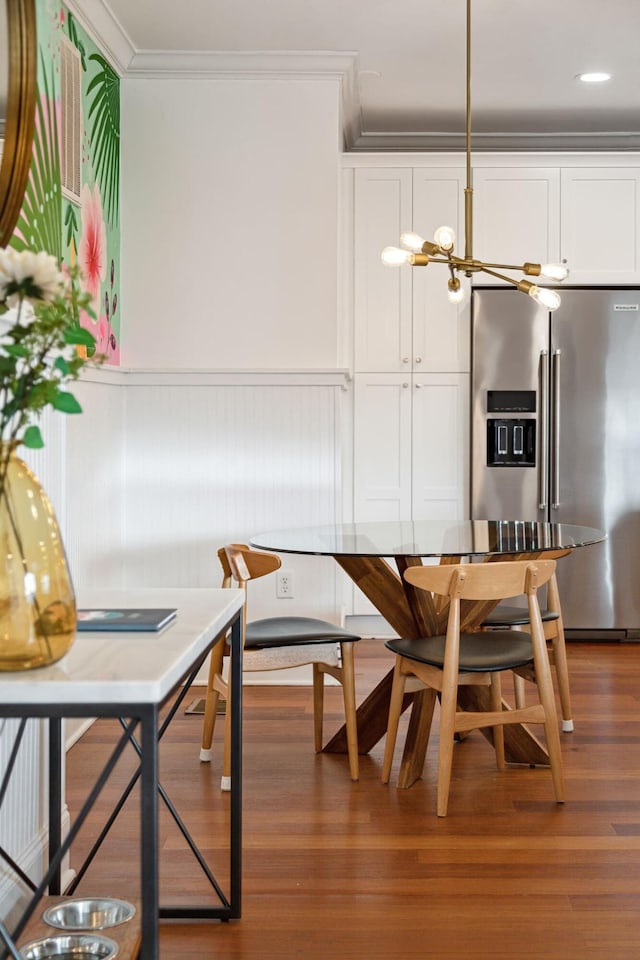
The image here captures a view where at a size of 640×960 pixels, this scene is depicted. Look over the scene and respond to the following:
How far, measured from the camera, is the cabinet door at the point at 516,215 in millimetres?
5383

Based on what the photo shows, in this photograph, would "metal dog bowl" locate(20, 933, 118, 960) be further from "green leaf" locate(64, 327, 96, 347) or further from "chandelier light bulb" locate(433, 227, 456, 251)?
"chandelier light bulb" locate(433, 227, 456, 251)

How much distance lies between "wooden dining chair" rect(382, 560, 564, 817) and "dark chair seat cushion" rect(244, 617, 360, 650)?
23cm

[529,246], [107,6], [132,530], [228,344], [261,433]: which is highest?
[107,6]

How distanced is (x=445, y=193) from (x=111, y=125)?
1.79 meters

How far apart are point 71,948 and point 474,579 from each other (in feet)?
4.92

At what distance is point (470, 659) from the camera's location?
3039 millimetres

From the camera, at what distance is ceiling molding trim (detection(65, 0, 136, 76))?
3850 millimetres

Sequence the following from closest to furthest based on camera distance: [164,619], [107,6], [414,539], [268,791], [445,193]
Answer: [164,619] → [268,791] → [414,539] → [107,6] → [445,193]

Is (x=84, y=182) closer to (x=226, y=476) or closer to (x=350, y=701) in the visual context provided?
(x=226, y=476)

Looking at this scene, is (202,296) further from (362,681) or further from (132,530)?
(362,681)

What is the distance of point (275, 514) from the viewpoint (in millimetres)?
4691

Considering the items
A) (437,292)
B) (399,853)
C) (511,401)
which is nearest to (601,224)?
(437,292)

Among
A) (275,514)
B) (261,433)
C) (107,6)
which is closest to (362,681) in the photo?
(275,514)

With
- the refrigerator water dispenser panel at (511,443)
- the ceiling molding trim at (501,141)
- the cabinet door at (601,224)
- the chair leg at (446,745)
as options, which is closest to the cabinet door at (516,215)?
the cabinet door at (601,224)
